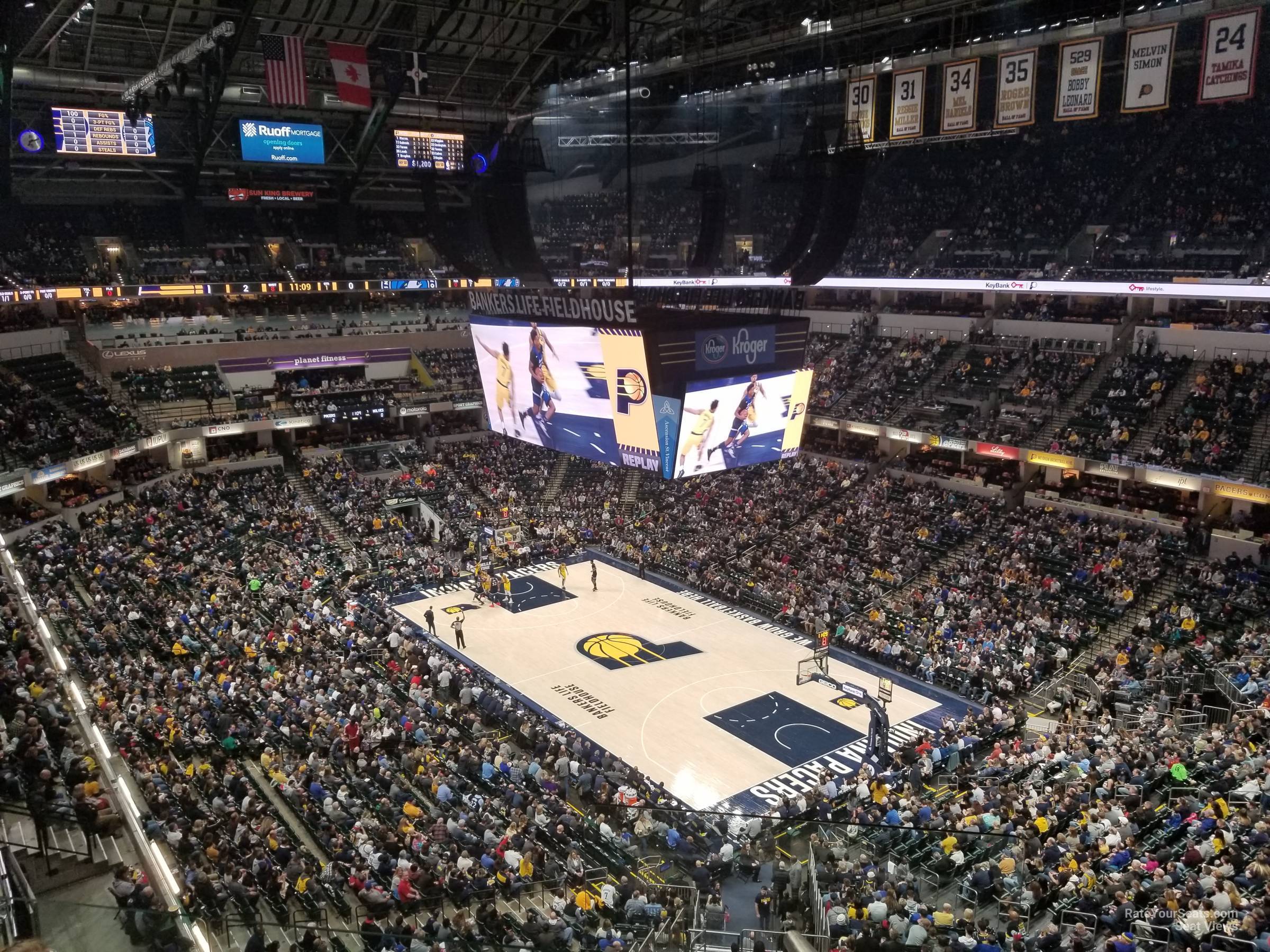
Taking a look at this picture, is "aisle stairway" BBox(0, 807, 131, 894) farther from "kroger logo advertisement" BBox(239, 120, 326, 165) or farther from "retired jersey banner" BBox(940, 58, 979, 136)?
"kroger logo advertisement" BBox(239, 120, 326, 165)

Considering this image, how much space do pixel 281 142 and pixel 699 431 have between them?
21.5 metres

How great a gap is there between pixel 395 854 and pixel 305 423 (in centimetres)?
2349

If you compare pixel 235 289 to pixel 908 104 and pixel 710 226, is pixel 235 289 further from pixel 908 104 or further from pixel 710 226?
pixel 908 104

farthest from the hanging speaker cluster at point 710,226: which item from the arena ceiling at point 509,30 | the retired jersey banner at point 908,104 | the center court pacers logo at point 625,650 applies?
the center court pacers logo at point 625,650

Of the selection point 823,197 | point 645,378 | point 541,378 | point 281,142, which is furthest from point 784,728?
point 281,142

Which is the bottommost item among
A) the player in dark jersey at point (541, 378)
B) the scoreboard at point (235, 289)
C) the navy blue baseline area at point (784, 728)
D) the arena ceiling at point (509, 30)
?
the navy blue baseline area at point (784, 728)

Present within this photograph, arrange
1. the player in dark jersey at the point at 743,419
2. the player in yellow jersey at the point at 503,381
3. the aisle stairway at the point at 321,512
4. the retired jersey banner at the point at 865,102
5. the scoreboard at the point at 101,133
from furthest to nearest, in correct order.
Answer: the aisle stairway at the point at 321,512 → the scoreboard at the point at 101,133 → the retired jersey banner at the point at 865,102 → the player in yellow jersey at the point at 503,381 → the player in dark jersey at the point at 743,419

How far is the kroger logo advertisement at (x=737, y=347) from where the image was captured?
51.1ft

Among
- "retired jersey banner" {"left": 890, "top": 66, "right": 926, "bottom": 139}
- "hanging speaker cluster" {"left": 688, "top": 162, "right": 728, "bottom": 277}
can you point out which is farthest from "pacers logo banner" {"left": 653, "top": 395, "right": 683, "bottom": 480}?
"retired jersey banner" {"left": 890, "top": 66, "right": 926, "bottom": 139}

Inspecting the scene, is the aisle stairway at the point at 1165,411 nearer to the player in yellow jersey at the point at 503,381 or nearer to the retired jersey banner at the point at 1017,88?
the retired jersey banner at the point at 1017,88

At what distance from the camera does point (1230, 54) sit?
51.3ft

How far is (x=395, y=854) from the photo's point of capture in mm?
12070

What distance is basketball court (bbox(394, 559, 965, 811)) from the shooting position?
16812mm

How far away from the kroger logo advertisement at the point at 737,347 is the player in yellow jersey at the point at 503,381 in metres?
4.45
